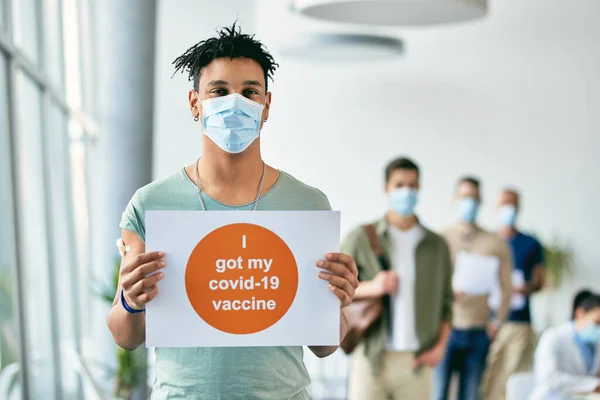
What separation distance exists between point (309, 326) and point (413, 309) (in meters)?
3.37

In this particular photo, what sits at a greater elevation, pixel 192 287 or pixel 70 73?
pixel 70 73

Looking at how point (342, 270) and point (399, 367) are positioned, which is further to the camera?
point (399, 367)

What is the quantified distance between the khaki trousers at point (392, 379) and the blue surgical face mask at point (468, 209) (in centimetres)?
287

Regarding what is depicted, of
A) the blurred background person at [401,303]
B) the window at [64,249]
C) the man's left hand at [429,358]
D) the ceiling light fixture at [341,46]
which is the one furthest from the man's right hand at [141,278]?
the ceiling light fixture at [341,46]

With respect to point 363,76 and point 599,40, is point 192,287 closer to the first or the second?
point 363,76

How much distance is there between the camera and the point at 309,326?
2.50 m

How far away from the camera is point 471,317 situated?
797cm

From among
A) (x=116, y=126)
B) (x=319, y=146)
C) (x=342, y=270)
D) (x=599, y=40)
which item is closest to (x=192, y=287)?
(x=342, y=270)

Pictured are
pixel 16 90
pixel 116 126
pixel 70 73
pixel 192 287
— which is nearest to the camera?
pixel 192 287

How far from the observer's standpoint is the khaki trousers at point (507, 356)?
909 cm

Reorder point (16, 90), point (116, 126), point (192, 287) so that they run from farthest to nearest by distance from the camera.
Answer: point (116, 126) < point (16, 90) < point (192, 287)

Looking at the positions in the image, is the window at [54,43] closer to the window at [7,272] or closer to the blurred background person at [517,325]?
the window at [7,272]

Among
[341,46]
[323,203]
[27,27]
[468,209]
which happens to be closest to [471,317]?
[468,209]

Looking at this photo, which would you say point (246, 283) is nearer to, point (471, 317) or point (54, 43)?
point (471, 317)
